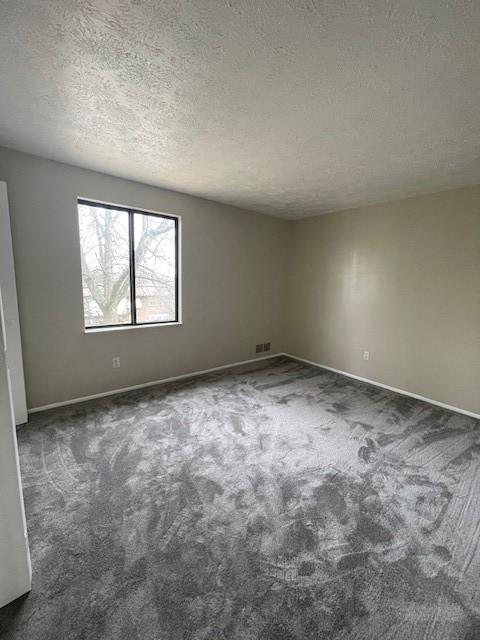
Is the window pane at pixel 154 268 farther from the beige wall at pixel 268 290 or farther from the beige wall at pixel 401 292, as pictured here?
the beige wall at pixel 401 292

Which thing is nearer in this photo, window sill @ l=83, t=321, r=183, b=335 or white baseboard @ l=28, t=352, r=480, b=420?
white baseboard @ l=28, t=352, r=480, b=420

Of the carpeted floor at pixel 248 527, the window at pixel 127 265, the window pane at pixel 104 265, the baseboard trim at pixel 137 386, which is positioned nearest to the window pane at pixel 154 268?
the window at pixel 127 265

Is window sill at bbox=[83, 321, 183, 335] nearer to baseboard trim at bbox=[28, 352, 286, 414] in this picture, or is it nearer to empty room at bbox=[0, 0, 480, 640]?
empty room at bbox=[0, 0, 480, 640]

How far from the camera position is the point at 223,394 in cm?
340

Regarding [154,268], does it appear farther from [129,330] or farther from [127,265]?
[129,330]

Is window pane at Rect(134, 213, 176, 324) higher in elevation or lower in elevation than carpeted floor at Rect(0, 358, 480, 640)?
higher

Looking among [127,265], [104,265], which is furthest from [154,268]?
[104,265]

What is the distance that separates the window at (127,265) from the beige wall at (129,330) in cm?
16

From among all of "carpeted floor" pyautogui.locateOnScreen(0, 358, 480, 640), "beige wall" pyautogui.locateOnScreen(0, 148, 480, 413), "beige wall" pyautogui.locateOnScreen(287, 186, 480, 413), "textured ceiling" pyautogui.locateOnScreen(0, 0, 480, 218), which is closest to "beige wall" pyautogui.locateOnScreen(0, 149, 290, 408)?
"beige wall" pyautogui.locateOnScreen(0, 148, 480, 413)

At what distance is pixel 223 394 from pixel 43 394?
1924 mm

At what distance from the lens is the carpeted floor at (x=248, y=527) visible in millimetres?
A: 1148

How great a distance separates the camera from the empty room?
1.17m

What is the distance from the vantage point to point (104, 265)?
3191 mm

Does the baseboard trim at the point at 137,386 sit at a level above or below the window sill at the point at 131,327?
below
